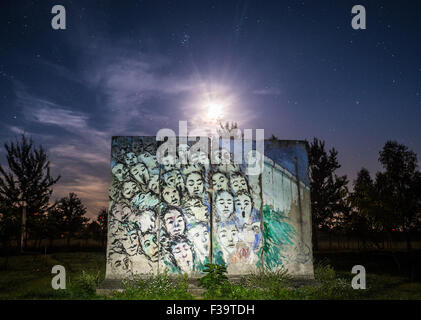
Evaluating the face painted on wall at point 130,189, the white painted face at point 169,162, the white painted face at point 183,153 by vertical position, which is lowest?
the face painted on wall at point 130,189

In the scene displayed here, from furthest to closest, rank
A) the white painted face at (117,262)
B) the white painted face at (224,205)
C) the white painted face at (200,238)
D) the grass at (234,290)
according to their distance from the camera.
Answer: the white painted face at (224,205)
the white painted face at (200,238)
the white painted face at (117,262)
the grass at (234,290)

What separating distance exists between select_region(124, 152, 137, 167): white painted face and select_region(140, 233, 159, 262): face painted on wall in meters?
2.11

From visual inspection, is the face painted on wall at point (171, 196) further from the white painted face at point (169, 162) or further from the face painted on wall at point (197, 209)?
the white painted face at point (169, 162)

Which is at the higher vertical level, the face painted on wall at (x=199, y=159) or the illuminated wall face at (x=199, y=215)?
the face painted on wall at (x=199, y=159)

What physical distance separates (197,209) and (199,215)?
183 mm

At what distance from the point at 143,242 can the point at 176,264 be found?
1119 mm

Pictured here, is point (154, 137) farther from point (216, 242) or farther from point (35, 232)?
point (35, 232)

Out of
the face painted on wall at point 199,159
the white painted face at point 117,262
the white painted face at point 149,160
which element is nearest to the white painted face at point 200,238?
the face painted on wall at point 199,159

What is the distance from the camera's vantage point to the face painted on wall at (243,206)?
26.1 ft

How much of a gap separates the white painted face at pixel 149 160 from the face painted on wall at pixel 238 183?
7.82ft

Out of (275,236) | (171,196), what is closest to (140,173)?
(171,196)

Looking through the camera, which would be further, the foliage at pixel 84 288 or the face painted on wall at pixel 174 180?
the face painted on wall at pixel 174 180

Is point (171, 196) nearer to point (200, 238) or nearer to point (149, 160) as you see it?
point (149, 160)
